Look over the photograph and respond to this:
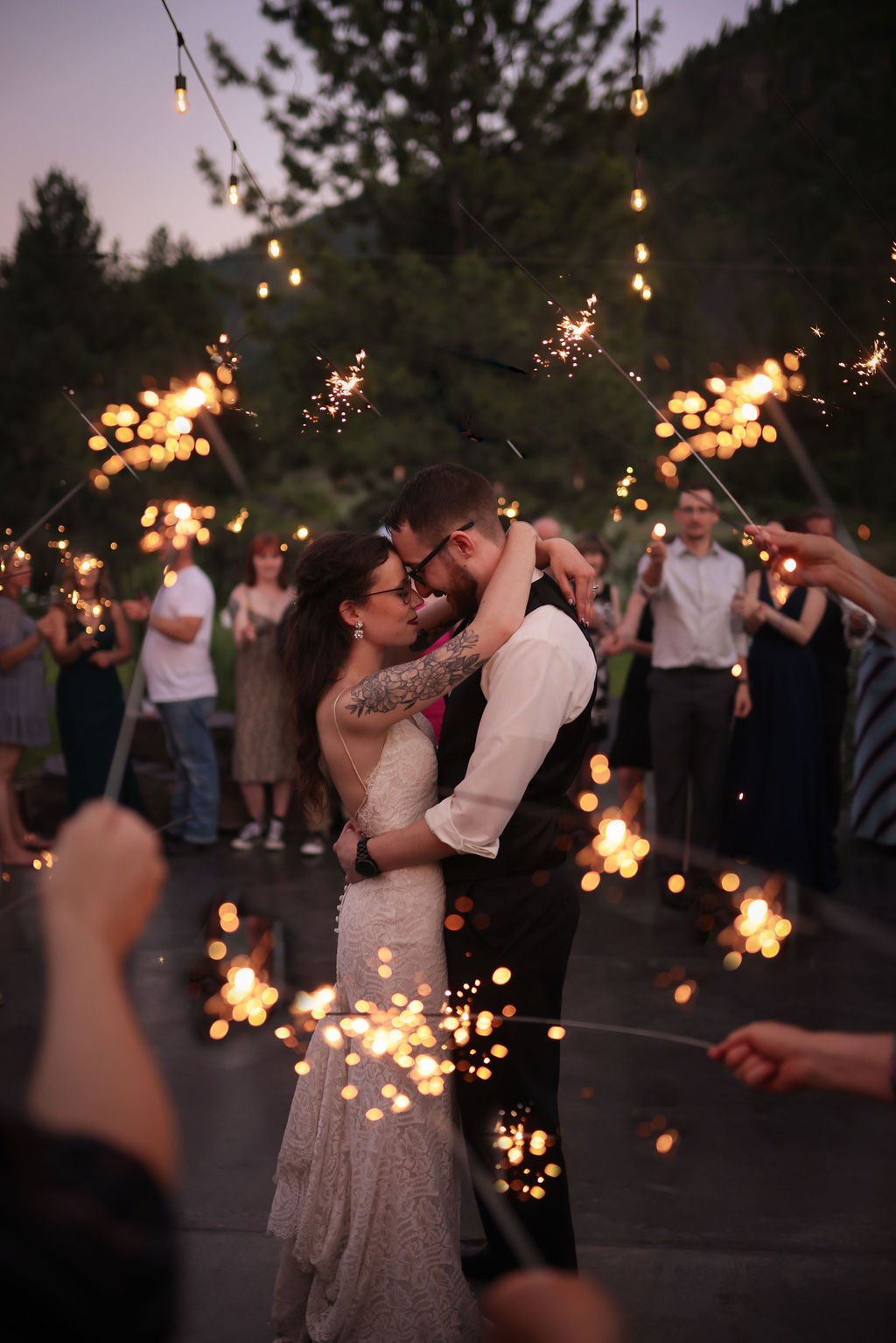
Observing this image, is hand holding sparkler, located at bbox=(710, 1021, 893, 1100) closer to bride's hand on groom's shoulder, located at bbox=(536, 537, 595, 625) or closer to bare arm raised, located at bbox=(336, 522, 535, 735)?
bare arm raised, located at bbox=(336, 522, 535, 735)

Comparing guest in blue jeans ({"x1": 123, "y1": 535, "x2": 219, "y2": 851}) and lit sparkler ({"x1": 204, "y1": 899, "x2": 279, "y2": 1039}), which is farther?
guest in blue jeans ({"x1": 123, "y1": 535, "x2": 219, "y2": 851})

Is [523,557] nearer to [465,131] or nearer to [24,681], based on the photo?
[24,681]

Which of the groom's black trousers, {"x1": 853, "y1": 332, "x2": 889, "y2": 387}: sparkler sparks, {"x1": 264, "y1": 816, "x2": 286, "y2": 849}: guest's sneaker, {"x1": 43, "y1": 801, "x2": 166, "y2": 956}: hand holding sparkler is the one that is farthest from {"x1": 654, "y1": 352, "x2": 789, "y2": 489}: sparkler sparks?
{"x1": 264, "y1": 816, "x2": 286, "y2": 849}: guest's sneaker

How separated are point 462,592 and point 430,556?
0.11m

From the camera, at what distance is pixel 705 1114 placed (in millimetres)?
3387

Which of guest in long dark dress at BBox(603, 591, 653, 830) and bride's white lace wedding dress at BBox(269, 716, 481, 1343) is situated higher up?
guest in long dark dress at BBox(603, 591, 653, 830)

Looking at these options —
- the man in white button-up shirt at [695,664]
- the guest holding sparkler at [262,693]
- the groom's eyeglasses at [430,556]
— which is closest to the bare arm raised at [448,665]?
the groom's eyeglasses at [430,556]

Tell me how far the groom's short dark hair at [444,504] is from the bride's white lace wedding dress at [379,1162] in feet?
1.44

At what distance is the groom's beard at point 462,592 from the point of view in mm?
2449

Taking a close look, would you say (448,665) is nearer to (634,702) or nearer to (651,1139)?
(651,1139)

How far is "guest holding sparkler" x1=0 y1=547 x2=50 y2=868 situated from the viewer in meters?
5.76

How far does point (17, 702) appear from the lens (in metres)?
5.82

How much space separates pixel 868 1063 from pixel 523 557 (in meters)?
1.26

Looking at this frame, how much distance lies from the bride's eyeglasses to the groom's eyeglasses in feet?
0.05
